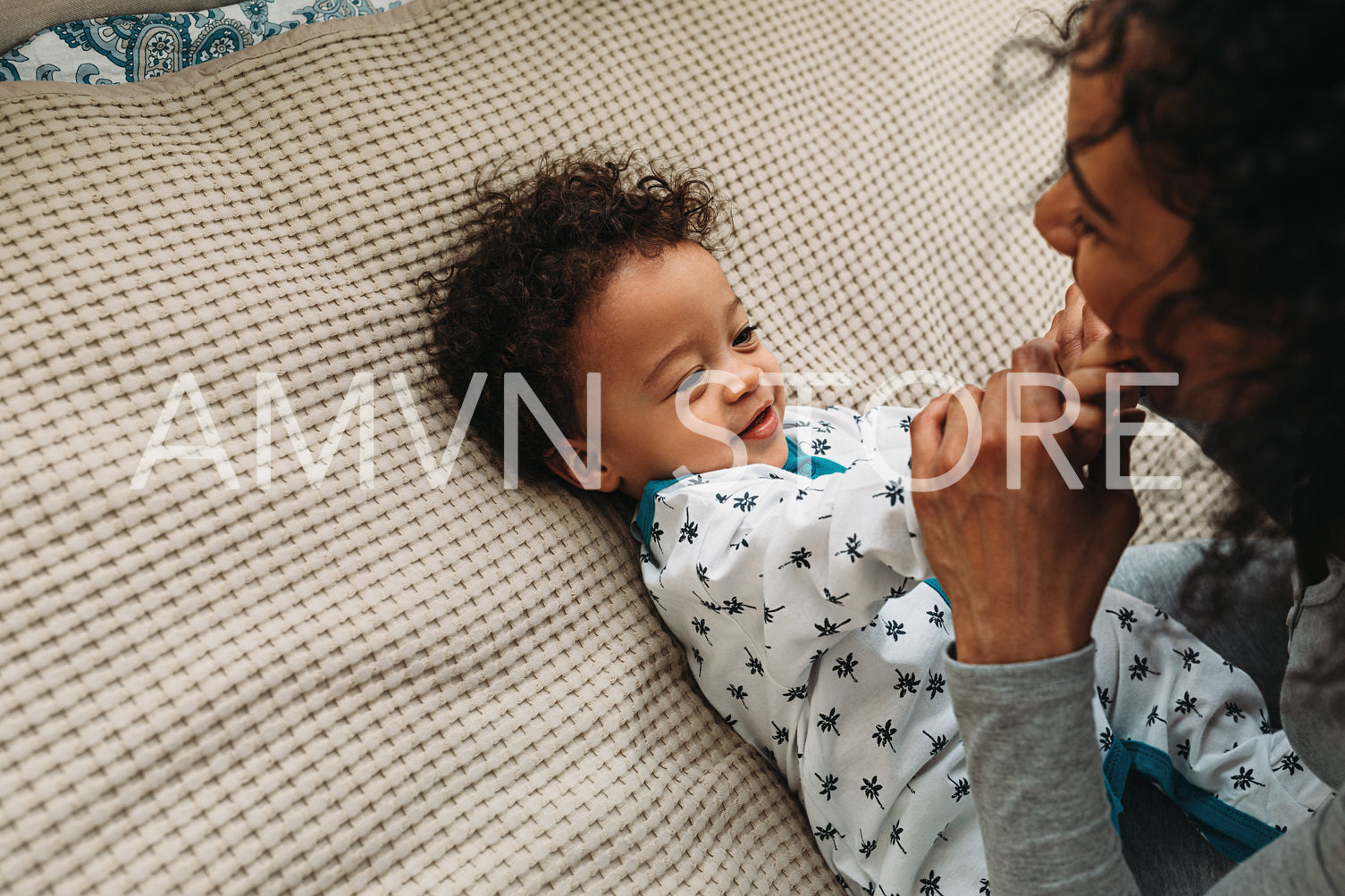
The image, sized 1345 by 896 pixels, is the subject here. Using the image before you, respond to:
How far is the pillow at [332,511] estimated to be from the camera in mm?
747

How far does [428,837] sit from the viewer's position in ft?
2.70

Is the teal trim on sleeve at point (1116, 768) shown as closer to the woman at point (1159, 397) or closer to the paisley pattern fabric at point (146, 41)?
the woman at point (1159, 397)

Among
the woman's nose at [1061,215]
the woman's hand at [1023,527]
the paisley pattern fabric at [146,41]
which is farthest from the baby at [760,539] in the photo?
the paisley pattern fabric at [146,41]

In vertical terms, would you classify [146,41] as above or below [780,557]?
above

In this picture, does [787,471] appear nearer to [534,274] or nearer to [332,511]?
[534,274]

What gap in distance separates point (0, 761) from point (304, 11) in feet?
Answer: 2.95

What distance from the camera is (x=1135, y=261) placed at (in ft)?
2.00

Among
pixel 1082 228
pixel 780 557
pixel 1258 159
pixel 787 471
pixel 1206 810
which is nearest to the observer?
pixel 1258 159

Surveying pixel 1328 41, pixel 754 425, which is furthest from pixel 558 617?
pixel 1328 41

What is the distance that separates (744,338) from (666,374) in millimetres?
138

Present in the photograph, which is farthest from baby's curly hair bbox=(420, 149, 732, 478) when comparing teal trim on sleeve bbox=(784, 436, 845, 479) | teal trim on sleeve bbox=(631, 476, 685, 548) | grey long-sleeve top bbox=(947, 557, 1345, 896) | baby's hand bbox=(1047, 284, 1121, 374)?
grey long-sleeve top bbox=(947, 557, 1345, 896)

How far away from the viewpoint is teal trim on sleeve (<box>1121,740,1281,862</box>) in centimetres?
94

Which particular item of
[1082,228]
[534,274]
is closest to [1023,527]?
[1082,228]

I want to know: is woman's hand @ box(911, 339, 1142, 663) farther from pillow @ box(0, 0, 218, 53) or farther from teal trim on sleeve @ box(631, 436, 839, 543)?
pillow @ box(0, 0, 218, 53)
